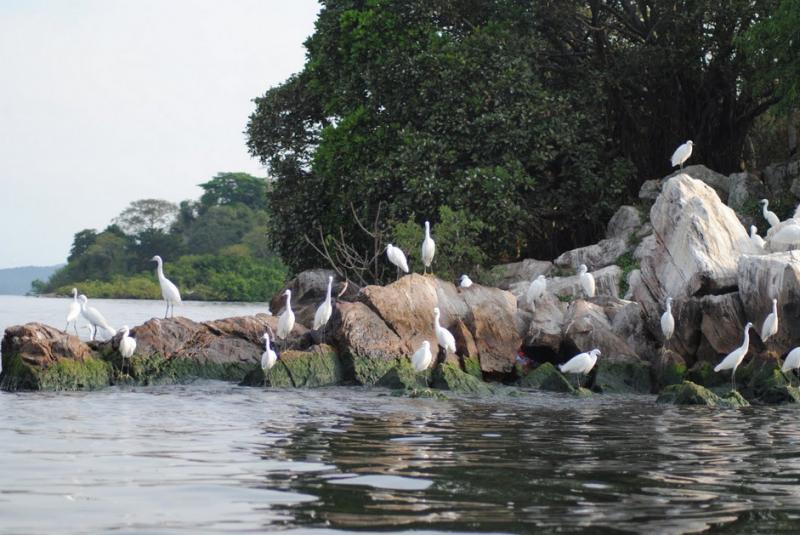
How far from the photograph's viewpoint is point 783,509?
898cm

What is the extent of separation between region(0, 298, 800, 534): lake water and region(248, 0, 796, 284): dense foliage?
12.0m

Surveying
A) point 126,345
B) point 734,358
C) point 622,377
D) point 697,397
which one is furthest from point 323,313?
point 734,358

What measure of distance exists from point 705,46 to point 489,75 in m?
5.98

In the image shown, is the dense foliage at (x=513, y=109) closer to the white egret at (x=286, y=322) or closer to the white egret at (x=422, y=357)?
the white egret at (x=286, y=322)

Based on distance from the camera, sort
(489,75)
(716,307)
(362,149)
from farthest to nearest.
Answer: (362,149)
(489,75)
(716,307)

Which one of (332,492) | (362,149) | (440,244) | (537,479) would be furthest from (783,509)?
(362,149)

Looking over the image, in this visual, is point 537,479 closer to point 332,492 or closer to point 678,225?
point 332,492

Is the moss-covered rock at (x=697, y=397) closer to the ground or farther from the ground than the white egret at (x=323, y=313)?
closer to the ground

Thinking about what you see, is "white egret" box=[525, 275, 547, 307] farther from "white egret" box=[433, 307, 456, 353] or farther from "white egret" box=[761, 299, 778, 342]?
"white egret" box=[761, 299, 778, 342]

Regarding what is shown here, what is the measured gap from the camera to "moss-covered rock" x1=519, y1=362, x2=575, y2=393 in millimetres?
20156

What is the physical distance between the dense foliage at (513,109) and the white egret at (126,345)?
943 centimetres

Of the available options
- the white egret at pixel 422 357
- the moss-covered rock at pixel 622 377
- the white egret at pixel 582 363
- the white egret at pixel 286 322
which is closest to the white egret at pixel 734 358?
the moss-covered rock at pixel 622 377

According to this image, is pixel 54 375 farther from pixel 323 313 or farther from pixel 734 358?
Answer: pixel 734 358

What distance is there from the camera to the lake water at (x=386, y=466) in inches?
332
